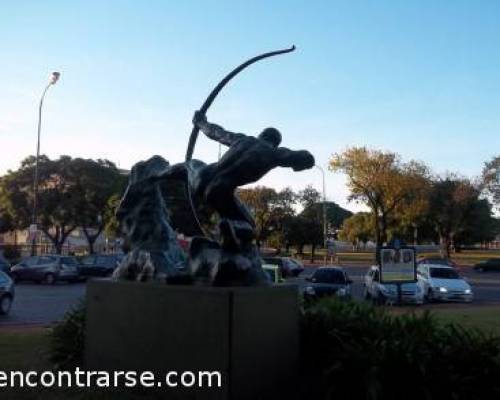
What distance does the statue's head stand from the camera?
26.9 ft

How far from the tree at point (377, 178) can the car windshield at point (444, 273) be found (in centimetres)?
3069

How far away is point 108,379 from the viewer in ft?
27.6

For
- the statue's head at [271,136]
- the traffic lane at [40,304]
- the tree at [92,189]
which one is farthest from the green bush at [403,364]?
the tree at [92,189]

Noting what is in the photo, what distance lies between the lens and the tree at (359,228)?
9262cm

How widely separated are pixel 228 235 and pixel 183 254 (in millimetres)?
1648

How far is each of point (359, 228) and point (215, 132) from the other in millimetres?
91062

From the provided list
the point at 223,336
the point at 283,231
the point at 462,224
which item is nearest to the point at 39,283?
the point at 223,336

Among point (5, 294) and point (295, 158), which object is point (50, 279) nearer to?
point (5, 294)

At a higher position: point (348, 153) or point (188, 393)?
point (348, 153)

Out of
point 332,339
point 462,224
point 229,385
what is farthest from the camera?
point 462,224

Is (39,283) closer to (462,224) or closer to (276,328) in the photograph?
(276,328)

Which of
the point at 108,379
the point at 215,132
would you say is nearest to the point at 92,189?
the point at 215,132

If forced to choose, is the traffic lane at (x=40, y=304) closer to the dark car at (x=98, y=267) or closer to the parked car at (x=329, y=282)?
the dark car at (x=98, y=267)

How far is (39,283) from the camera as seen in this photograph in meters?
34.4
